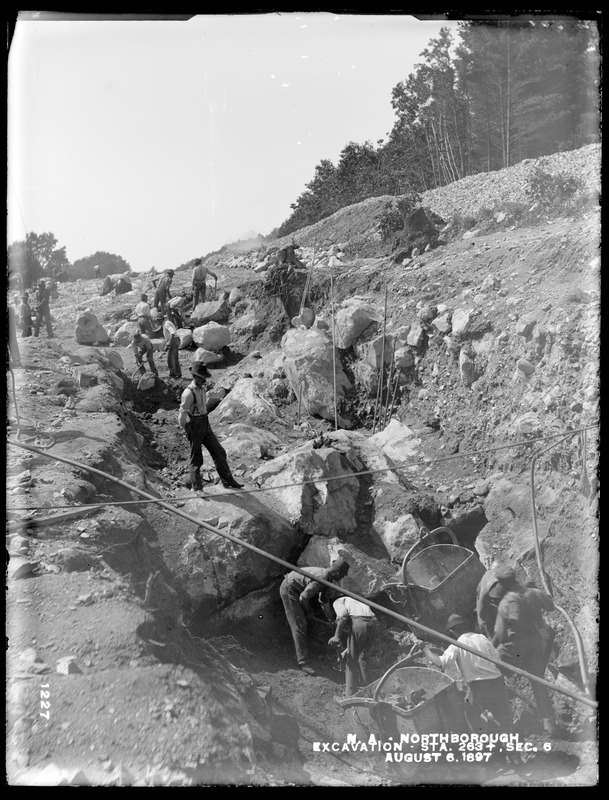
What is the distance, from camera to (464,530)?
6480 millimetres

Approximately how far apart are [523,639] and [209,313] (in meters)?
8.36

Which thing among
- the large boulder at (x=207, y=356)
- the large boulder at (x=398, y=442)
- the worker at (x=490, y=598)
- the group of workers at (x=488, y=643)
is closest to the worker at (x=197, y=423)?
the group of workers at (x=488, y=643)

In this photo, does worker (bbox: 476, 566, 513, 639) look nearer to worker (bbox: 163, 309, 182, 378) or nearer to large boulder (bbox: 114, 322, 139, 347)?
worker (bbox: 163, 309, 182, 378)

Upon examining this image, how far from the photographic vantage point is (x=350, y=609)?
5.16 meters

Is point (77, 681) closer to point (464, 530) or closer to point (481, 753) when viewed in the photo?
point (481, 753)

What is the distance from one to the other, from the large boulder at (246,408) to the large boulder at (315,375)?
0.59 m

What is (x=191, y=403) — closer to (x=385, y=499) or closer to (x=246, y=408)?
(x=385, y=499)

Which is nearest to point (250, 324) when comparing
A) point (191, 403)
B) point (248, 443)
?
point (248, 443)

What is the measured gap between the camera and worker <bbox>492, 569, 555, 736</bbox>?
14.6 ft

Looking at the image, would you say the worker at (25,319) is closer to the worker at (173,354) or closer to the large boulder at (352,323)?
the worker at (173,354)

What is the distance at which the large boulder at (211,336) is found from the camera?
10.2 m

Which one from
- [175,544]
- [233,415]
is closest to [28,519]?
[175,544]

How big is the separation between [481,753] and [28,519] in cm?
383

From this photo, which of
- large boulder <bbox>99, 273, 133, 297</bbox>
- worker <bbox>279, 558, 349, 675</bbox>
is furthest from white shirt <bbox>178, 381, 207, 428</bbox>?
large boulder <bbox>99, 273, 133, 297</bbox>
